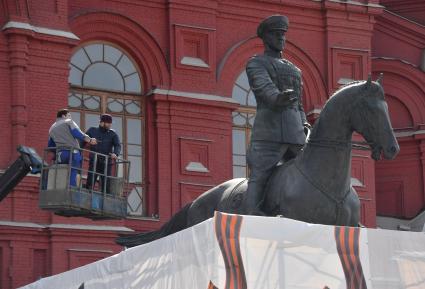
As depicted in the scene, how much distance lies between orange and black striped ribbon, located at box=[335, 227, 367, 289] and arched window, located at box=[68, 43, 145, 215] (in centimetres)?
1219

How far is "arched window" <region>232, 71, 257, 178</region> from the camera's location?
25.5 meters

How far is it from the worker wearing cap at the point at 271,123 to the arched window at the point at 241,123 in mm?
10759

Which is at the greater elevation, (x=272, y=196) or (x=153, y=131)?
(x=153, y=131)

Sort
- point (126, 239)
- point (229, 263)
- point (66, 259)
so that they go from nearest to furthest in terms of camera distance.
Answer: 1. point (229, 263)
2. point (126, 239)
3. point (66, 259)

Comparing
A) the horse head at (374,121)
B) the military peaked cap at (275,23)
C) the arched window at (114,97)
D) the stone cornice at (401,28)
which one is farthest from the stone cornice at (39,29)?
the horse head at (374,121)

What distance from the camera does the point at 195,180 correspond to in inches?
964

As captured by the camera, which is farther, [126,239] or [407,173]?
[407,173]

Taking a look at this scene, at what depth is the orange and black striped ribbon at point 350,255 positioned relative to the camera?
39.4 feet

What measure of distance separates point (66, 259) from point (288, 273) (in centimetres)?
1107

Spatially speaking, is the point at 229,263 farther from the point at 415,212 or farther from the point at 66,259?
the point at 415,212

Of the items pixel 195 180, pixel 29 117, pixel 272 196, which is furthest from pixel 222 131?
pixel 272 196

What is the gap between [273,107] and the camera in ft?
Answer: 47.0

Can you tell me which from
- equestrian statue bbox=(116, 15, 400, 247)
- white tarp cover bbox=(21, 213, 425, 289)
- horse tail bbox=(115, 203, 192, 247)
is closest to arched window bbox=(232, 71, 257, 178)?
horse tail bbox=(115, 203, 192, 247)

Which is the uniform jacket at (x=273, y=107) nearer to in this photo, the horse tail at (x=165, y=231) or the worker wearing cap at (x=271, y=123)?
the worker wearing cap at (x=271, y=123)
